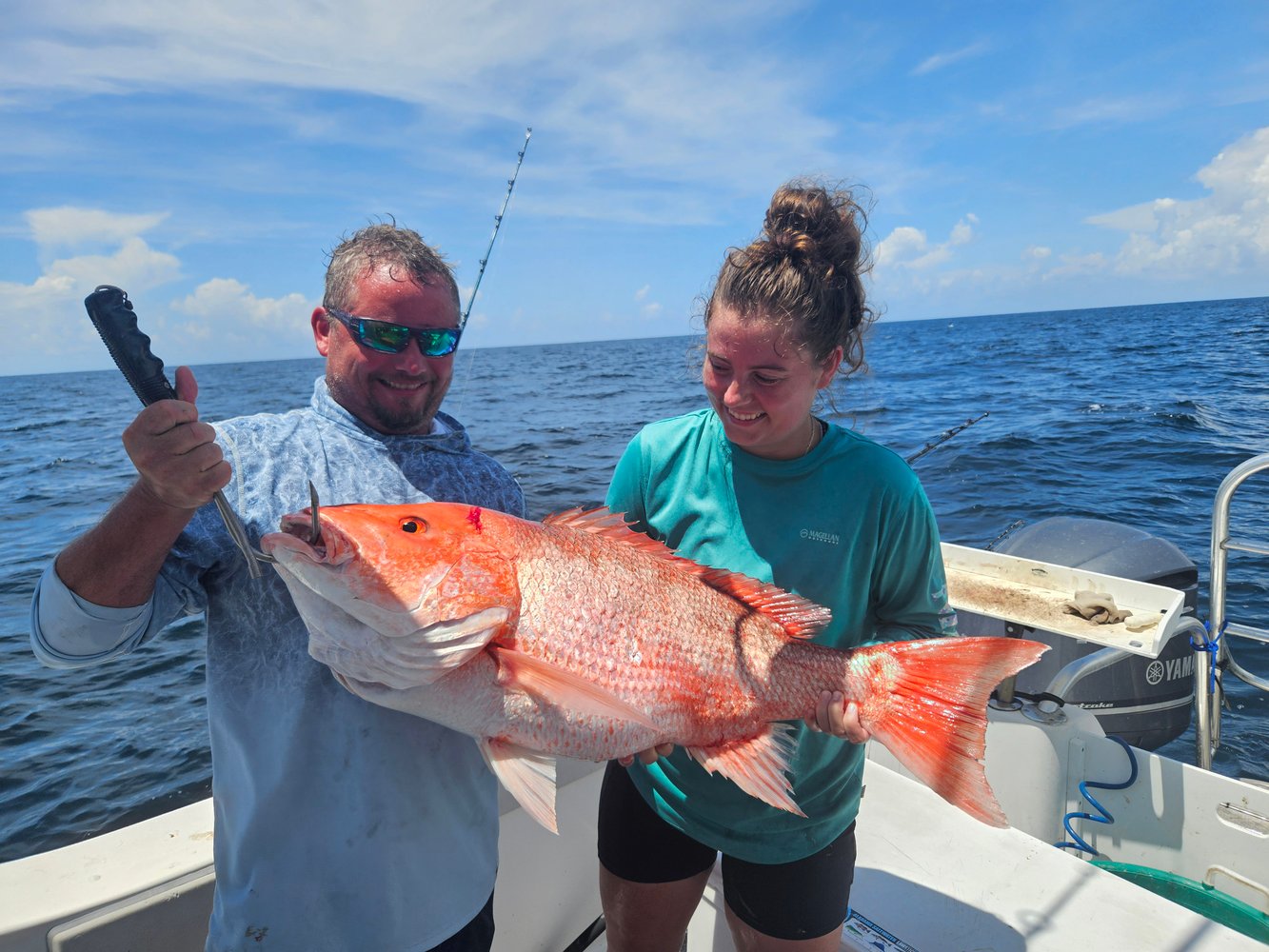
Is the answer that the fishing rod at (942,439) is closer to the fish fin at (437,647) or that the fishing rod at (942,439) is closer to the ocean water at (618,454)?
the ocean water at (618,454)

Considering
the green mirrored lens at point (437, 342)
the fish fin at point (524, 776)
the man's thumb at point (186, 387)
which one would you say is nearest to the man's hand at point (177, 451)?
the man's thumb at point (186, 387)

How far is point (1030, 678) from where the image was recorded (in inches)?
196

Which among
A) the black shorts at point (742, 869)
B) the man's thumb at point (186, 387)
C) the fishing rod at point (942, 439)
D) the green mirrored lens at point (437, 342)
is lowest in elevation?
the black shorts at point (742, 869)

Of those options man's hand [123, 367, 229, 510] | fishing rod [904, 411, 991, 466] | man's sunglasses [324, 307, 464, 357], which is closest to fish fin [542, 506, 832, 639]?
man's sunglasses [324, 307, 464, 357]

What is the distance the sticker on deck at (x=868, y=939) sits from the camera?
2.37m

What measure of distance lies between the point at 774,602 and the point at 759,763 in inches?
16.9

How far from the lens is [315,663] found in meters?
1.68

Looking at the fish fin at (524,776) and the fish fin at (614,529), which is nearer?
the fish fin at (524,776)

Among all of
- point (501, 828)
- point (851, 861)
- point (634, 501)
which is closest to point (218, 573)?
point (634, 501)

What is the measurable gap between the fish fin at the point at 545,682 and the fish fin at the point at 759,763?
419 mm

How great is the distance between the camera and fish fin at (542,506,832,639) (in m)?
2.02

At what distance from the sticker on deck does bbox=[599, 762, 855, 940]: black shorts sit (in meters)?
0.26

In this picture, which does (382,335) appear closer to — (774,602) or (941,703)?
(774,602)

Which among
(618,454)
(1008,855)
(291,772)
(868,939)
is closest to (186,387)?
(291,772)
